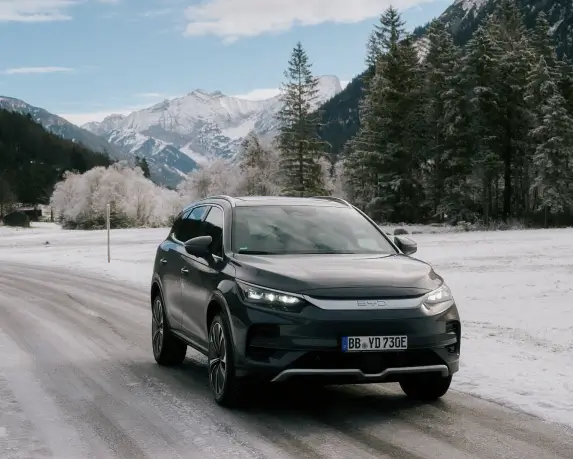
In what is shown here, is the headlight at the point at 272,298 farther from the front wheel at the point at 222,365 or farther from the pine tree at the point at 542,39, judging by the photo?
the pine tree at the point at 542,39

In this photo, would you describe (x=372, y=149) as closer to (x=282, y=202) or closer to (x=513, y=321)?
(x=513, y=321)

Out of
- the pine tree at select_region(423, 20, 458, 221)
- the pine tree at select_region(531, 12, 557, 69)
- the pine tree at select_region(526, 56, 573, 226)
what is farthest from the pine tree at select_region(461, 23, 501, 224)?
the pine tree at select_region(531, 12, 557, 69)

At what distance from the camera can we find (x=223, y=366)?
6555mm

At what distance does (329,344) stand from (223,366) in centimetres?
107

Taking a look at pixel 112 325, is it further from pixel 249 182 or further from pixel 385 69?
pixel 249 182

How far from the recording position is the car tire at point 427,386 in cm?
681

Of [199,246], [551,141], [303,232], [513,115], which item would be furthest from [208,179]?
[199,246]

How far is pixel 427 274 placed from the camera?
6.59 meters

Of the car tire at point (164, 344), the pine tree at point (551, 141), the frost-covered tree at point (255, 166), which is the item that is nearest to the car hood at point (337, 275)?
the car tire at point (164, 344)

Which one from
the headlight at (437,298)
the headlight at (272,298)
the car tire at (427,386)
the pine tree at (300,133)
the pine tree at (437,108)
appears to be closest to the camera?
the headlight at (272,298)

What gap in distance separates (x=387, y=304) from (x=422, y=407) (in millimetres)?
1190

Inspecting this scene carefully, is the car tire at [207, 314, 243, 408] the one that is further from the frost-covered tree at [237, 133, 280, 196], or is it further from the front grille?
the frost-covered tree at [237, 133, 280, 196]

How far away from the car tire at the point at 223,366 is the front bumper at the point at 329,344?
15cm

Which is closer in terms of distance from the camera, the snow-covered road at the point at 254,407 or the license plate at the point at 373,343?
the snow-covered road at the point at 254,407
